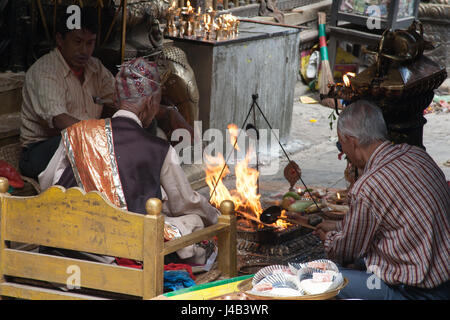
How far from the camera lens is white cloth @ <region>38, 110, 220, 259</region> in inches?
144

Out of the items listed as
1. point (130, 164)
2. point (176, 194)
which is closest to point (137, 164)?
point (130, 164)

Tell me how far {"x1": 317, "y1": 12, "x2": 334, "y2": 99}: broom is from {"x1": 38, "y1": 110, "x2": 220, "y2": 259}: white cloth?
7182 millimetres

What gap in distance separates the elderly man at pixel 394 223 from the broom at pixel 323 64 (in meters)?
7.48

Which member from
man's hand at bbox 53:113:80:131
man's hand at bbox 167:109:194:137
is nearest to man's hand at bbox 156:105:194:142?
man's hand at bbox 167:109:194:137

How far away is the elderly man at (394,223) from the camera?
10.2 ft

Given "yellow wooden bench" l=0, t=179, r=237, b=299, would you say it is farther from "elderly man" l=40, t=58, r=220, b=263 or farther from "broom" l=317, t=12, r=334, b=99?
"broom" l=317, t=12, r=334, b=99

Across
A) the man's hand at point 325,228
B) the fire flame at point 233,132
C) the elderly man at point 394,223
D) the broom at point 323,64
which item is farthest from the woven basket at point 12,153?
the broom at point 323,64

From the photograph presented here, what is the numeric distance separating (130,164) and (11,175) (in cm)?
164

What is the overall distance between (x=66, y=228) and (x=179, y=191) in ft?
2.85

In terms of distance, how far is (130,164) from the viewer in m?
3.56

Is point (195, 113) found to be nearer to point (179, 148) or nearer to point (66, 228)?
point (179, 148)

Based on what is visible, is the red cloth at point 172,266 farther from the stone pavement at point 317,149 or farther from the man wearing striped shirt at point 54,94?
the stone pavement at point 317,149
